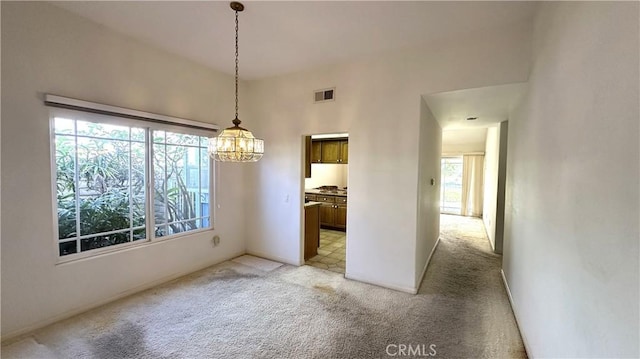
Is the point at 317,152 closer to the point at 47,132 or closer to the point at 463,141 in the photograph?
the point at 47,132

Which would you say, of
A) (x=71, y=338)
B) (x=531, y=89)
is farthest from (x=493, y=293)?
(x=71, y=338)

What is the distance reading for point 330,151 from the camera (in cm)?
631

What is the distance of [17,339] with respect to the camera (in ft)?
7.34

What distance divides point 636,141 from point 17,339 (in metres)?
4.21

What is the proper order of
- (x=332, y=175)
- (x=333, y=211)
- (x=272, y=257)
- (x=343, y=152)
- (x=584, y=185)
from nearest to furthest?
(x=584, y=185)
(x=272, y=257)
(x=343, y=152)
(x=333, y=211)
(x=332, y=175)

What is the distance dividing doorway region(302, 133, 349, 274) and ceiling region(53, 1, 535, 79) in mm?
1252

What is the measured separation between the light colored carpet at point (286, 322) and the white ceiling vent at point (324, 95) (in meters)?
2.51

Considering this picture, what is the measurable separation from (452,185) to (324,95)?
6.99m

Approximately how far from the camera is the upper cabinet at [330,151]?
6125mm

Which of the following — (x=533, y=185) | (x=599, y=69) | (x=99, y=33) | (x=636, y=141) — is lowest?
(x=533, y=185)

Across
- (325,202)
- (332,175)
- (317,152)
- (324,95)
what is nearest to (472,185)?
(332,175)

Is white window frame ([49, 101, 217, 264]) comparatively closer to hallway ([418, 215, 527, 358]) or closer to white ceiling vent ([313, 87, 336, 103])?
white ceiling vent ([313, 87, 336, 103])

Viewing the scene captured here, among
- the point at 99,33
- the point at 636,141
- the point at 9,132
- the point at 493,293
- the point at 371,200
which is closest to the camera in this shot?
the point at 636,141

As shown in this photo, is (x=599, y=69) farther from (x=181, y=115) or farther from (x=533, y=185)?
(x=181, y=115)
